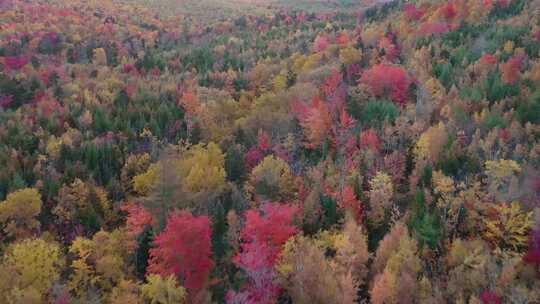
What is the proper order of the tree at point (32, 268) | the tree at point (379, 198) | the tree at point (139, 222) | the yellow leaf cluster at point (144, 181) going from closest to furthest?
the tree at point (32, 268) < the tree at point (139, 222) < the tree at point (379, 198) < the yellow leaf cluster at point (144, 181)

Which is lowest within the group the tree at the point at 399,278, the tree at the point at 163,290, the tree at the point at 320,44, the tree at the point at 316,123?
the tree at the point at 320,44

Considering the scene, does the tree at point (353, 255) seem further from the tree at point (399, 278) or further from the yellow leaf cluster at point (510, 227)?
the yellow leaf cluster at point (510, 227)

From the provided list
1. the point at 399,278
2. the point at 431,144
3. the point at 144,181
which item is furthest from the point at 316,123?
the point at 399,278

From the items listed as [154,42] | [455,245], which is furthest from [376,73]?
[154,42]

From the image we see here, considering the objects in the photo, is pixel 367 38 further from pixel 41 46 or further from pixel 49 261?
pixel 49 261

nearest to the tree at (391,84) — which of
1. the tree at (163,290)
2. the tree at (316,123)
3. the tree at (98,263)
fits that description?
the tree at (316,123)

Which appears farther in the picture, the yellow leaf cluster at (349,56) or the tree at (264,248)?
the yellow leaf cluster at (349,56)

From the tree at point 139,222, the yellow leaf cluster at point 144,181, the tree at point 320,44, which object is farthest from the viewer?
the tree at point 320,44
